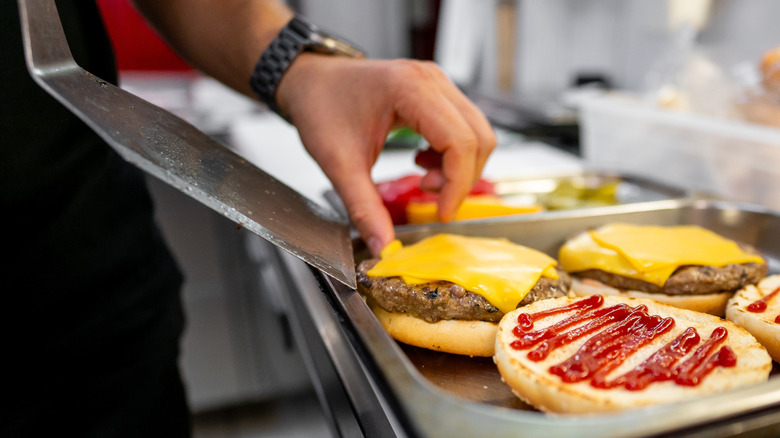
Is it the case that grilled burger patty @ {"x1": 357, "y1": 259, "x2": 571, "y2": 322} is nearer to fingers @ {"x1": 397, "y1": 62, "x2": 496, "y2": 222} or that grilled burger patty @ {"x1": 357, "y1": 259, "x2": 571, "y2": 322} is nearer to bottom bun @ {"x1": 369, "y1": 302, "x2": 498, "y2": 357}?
bottom bun @ {"x1": 369, "y1": 302, "x2": 498, "y2": 357}

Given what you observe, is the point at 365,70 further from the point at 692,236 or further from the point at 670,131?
the point at 670,131

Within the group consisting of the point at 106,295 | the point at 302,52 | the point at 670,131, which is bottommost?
the point at 106,295

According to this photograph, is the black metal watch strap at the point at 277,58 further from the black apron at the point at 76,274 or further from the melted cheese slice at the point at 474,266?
the melted cheese slice at the point at 474,266

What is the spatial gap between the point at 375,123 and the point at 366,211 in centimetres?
19

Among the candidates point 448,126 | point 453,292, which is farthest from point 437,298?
point 448,126

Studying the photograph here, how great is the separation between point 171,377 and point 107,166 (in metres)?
0.55

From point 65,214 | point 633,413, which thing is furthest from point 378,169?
point 633,413

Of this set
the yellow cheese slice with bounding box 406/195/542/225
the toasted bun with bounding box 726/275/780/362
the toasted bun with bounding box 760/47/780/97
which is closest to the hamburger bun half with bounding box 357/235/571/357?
the toasted bun with bounding box 726/275/780/362

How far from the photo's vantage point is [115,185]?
120 cm

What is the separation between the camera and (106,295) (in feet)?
3.81

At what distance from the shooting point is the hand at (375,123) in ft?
3.31

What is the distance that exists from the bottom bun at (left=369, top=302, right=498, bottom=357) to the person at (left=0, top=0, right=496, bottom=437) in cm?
21

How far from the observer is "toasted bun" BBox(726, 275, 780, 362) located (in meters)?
0.74

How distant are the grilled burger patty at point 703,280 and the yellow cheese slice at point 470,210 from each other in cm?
40
